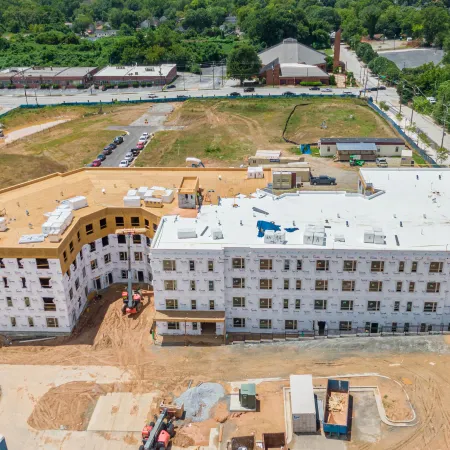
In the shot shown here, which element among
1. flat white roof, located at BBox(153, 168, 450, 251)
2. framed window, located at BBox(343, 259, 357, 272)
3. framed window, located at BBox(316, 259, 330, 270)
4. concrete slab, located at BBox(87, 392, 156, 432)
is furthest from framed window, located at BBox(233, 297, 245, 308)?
concrete slab, located at BBox(87, 392, 156, 432)

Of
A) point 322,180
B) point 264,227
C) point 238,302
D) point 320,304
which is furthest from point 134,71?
point 320,304

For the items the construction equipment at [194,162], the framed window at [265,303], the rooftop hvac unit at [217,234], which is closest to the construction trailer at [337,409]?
the framed window at [265,303]

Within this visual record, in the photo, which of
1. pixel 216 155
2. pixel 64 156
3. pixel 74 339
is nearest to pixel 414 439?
pixel 74 339

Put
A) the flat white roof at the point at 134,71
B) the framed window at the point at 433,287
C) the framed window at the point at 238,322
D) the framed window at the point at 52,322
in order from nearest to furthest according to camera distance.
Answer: the framed window at the point at 433,287 → the framed window at the point at 238,322 → the framed window at the point at 52,322 → the flat white roof at the point at 134,71

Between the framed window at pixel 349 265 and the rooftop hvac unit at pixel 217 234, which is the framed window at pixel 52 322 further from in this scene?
the framed window at pixel 349 265

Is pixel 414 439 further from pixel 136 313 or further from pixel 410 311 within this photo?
pixel 136 313

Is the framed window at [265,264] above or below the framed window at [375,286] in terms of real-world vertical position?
above

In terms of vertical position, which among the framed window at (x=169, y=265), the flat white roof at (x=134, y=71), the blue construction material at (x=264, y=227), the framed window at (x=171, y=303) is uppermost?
the blue construction material at (x=264, y=227)
